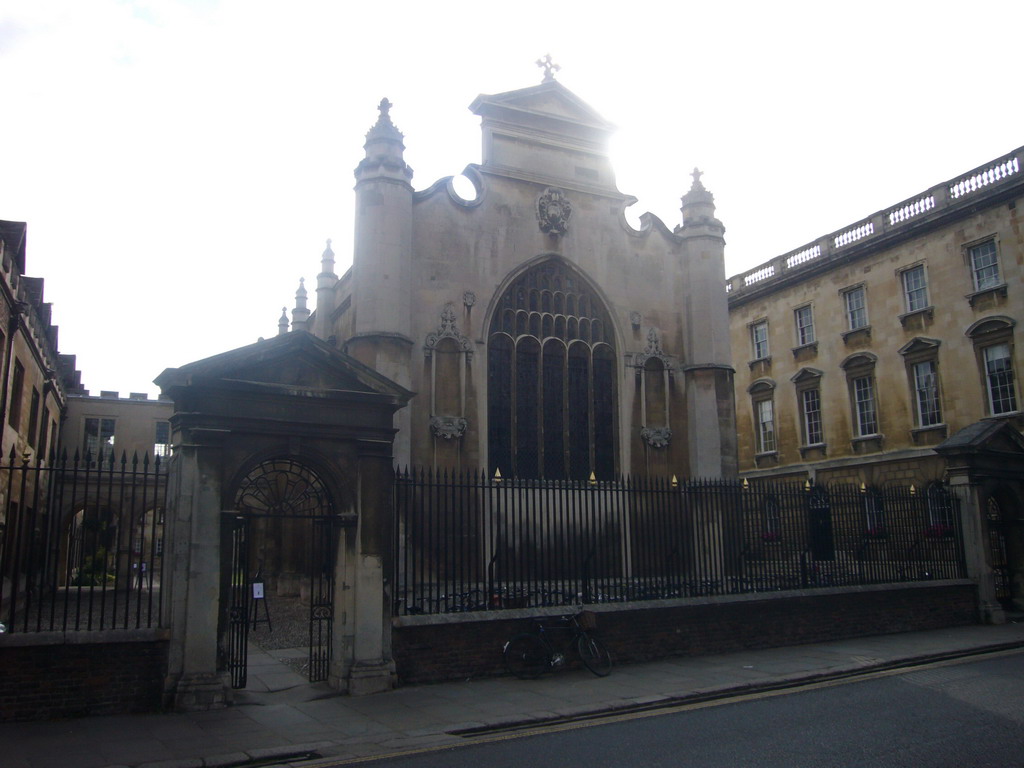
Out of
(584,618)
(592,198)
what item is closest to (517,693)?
(584,618)

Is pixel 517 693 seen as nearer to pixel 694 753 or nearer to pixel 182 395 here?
pixel 694 753

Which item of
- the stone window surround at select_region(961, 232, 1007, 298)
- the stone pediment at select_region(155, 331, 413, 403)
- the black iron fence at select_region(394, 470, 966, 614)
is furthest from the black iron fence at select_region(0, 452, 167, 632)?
the stone window surround at select_region(961, 232, 1007, 298)

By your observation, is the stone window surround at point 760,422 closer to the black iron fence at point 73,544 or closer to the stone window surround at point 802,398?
the stone window surround at point 802,398

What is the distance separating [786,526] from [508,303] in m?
7.90

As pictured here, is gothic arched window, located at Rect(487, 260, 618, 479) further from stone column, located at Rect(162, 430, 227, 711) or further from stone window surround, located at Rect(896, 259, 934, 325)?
A: stone window surround, located at Rect(896, 259, 934, 325)

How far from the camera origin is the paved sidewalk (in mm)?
8227

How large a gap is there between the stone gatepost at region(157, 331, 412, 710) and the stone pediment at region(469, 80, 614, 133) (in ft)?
34.3

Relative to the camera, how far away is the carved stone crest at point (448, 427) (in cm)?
1805

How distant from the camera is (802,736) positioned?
862 centimetres

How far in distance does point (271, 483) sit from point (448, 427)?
6904 mm

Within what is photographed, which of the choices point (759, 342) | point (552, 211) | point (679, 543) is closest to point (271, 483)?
point (679, 543)

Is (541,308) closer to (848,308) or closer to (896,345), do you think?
(896,345)

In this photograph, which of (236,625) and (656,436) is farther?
(656,436)

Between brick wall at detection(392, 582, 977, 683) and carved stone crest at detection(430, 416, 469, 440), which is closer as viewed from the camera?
brick wall at detection(392, 582, 977, 683)
